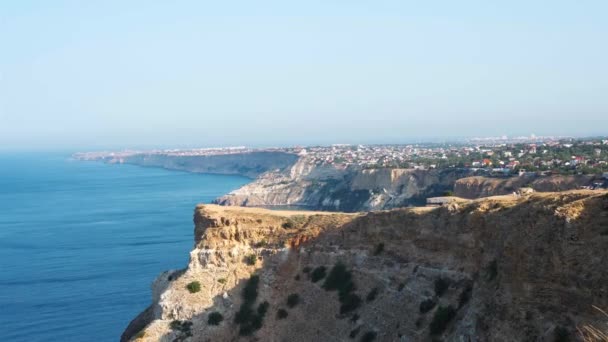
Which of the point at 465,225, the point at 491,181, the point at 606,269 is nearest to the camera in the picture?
the point at 606,269

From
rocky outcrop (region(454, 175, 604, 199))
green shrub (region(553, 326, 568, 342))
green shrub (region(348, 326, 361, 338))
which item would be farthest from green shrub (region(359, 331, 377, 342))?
rocky outcrop (region(454, 175, 604, 199))

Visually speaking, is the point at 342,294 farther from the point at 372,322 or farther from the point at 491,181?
the point at 491,181

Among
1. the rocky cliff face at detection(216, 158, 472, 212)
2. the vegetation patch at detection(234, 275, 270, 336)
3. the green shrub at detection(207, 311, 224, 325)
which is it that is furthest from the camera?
the rocky cliff face at detection(216, 158, 472, 212)

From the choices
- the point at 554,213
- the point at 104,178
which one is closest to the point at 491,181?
the point at 554,213

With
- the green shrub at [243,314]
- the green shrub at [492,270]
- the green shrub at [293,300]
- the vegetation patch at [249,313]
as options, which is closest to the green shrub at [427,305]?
the green shrub at [492,270]

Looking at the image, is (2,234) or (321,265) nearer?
(321,265)

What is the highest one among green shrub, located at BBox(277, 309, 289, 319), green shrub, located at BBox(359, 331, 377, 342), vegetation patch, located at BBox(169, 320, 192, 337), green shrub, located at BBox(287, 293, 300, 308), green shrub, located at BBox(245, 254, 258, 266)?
green shrub, located at BBox(245, 254, 258, 266)

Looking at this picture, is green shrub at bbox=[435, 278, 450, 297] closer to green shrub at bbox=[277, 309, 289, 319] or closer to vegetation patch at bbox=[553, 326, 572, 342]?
vegetation patch at bbox=[553, 326, 572, 342]
